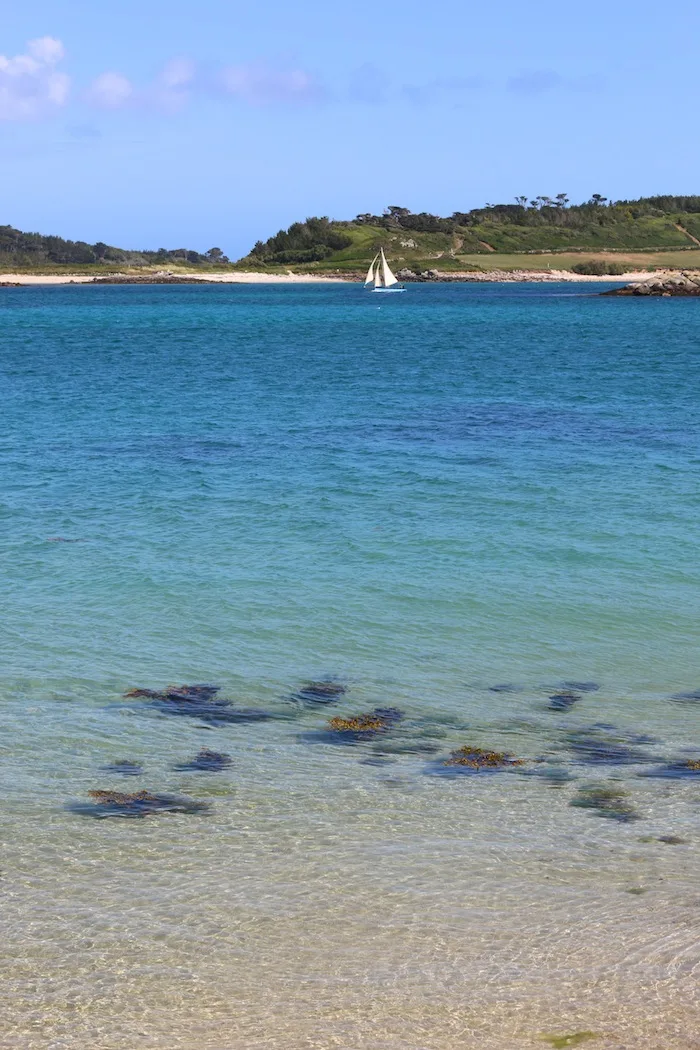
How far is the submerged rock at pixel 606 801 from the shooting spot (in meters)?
8.74

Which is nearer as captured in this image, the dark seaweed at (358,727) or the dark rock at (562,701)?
the dark seaweed at (358,727)

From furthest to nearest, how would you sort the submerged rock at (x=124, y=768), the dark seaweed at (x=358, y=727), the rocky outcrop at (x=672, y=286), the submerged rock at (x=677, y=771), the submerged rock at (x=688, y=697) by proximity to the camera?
the rocky outcrop at (x=672, y=286)
the submerged rock at (x=688, y=697)
the dark seaweed at (x=358, y=727)
the submerged rock at (x=124, y=768)
the submerged rock at (x=677, y=771)

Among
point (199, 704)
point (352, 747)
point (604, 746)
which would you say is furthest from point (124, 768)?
point (604, 746)

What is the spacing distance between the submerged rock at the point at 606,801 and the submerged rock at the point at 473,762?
0.78m

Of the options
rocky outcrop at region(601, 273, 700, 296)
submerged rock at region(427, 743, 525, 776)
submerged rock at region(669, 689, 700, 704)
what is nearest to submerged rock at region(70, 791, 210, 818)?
submerged rock at region(427, 743, 525, 776)

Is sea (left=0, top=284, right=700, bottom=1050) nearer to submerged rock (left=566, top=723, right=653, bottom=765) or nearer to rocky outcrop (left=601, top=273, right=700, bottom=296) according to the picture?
submerged rock (left=566, top=723, right=653, bottom=765)

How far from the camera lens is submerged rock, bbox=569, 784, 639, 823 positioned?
874cm

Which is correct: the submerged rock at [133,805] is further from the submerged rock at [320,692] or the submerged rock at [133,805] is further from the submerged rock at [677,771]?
the submerged rock at [677,771]

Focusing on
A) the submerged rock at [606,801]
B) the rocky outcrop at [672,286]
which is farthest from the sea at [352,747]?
the rocky outcrop at [672,286]

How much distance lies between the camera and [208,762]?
32.3 ft

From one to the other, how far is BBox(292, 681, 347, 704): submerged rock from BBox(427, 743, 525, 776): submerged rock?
6.15 ft

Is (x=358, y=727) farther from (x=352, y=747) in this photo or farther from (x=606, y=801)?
(x=606, y=801)

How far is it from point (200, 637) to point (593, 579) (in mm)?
5561

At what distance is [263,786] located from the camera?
936 cm
